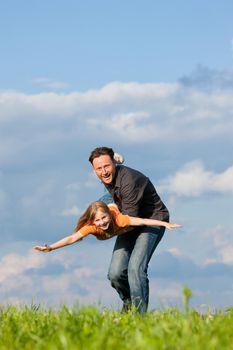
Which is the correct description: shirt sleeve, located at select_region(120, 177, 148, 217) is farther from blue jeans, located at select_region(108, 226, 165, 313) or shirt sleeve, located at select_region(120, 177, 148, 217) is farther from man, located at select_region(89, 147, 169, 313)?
blue jeans, located at select_region(108, 226, 165, 313)

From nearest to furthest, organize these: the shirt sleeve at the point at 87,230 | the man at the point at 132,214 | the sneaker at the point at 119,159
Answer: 1. the man at the point at 132,214
2. the shirt sleeve at the point at 87,230
3. the sneaker at the point at 119,159

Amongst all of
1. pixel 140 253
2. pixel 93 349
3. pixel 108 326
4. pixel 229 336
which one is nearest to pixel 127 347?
pixel 93 349

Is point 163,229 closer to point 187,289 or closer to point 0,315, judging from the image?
point 0,315

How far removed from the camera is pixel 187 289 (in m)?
4.23

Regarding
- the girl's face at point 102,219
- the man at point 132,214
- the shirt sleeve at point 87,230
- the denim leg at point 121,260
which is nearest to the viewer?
the girl's face at point 102,219

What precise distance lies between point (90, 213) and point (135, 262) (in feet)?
3.33

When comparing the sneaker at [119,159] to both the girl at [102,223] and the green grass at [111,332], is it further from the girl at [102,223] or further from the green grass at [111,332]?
the green grass at [111,332]

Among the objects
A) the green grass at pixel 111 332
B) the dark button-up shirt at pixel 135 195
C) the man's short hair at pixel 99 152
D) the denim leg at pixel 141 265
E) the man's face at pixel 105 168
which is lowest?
the green grass at pixel 111 332

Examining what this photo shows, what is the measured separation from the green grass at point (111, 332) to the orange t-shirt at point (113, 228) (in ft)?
8.24

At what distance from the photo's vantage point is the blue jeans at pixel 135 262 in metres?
10.5

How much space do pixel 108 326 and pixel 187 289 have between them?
83.2 inches

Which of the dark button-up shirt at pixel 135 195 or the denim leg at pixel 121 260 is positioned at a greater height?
the dark button-up shirt at pixel 135 195

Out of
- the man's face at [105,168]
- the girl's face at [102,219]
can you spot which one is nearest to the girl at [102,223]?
the girl's face at [102,219]

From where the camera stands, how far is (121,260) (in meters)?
10.8
